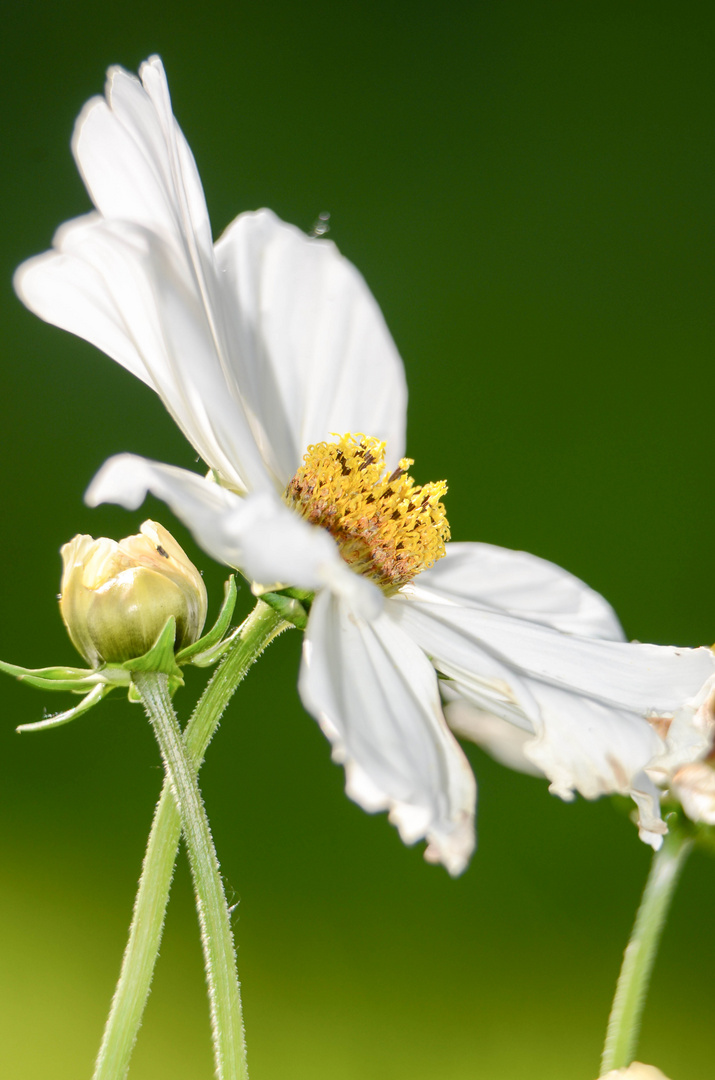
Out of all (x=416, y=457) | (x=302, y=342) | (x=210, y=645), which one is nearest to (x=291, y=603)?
(x=210, y=645)

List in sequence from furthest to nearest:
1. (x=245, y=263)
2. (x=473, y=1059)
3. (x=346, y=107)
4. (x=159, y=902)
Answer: (x=346, y=107) < (x=473, y=1059) < (x=245, y=263) < (x=159, y=902)

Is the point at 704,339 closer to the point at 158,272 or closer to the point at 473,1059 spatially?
the point at 473,1059

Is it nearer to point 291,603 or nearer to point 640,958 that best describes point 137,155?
point 291,603

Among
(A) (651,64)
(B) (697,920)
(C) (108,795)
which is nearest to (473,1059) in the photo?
(B) (697,920)

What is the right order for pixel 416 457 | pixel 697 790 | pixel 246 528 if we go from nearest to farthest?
pixel 246 528 → pixel 697 790 → pixel 416 457

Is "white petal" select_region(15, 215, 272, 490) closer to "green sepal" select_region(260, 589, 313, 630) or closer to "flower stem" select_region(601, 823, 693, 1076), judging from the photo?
"green sepal" select_region(260, 589, 313, 630)

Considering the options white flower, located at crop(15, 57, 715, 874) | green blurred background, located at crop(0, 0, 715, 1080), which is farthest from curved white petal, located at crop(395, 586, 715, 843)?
green blurred background, located at crop(0, 0, 715, 1080)
